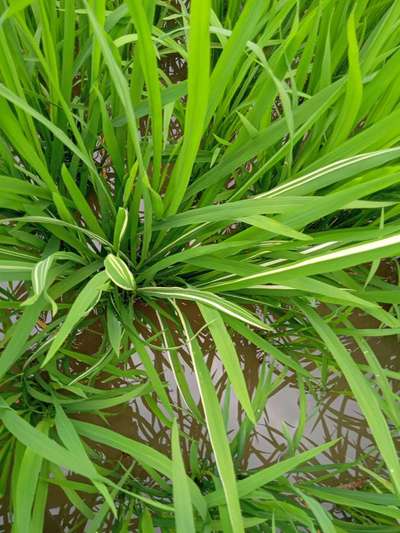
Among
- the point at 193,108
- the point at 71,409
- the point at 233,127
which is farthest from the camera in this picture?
the point at 233,127

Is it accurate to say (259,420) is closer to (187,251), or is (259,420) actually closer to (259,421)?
(259,421)

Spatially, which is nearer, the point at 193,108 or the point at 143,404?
the point at 193,108

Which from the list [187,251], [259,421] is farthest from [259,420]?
[187,251]

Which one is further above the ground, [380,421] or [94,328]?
[94,328]

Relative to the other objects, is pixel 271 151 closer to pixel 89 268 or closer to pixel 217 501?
pixel 89 268

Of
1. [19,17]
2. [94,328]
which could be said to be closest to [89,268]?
[94,328]

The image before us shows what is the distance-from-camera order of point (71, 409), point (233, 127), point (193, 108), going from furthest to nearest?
1. point (233, 127)
2. point (71, 409)
3. point (193, 108)

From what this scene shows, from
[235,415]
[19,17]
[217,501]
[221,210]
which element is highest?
[19,17]
